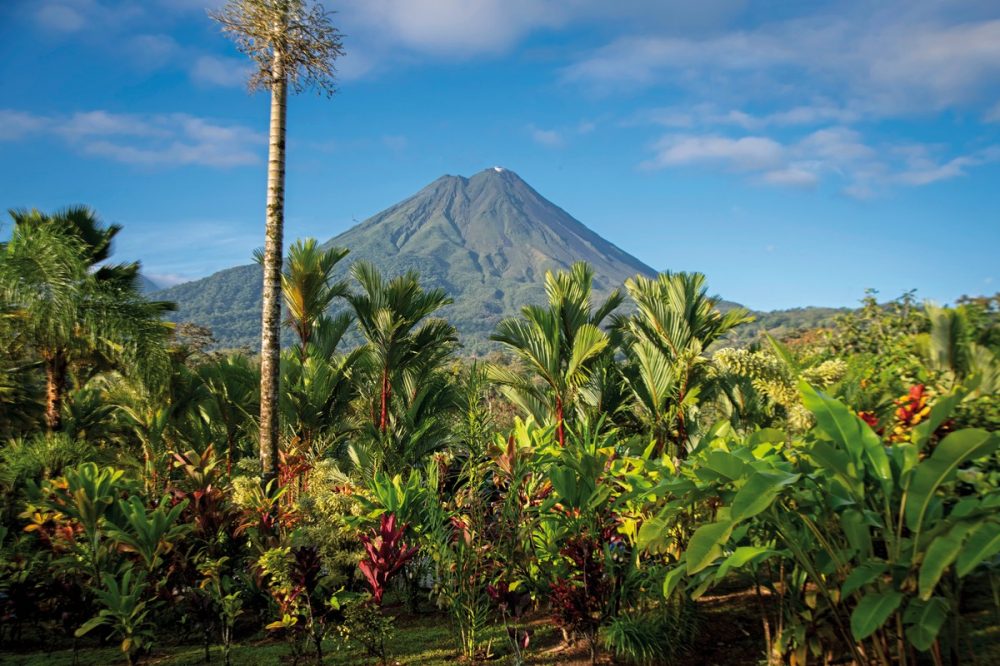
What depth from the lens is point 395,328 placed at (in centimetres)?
792

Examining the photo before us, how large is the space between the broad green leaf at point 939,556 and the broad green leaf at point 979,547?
0.02 metres

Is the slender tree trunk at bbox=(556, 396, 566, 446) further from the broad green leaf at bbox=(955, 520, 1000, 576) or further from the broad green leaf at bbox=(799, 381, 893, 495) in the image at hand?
the broad green leaf at bbox=(955, 520, 1000, 576)

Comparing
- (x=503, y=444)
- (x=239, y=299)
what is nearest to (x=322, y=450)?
(x=503, y=444)

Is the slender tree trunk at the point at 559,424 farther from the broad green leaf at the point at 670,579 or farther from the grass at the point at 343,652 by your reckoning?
the broad green leaf at the point at 670,579

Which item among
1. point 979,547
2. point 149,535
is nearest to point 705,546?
point 979,547

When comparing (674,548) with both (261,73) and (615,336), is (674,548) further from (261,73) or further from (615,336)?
(261,73)

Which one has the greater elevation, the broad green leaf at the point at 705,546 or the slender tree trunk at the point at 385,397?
the slender tree trunk at the point at 385,397

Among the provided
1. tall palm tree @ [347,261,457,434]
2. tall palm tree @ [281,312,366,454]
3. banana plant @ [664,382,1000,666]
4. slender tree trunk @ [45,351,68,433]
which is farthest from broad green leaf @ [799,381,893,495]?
slender tree trunk @ [45,351,68,433]

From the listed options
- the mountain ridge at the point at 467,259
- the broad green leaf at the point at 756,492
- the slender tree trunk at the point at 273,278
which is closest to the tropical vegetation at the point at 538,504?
the broad green leaf at the point at 756,492

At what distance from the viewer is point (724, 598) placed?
3953mm

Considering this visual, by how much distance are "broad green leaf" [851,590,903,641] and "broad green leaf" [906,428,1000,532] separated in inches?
10.6

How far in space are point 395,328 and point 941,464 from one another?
255 inches

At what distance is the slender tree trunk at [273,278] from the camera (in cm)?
602

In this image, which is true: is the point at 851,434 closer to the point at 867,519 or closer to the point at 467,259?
the point at 867,519
